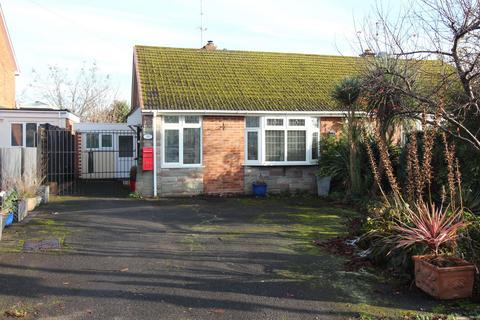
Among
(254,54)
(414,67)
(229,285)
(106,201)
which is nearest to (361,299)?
(229,285)

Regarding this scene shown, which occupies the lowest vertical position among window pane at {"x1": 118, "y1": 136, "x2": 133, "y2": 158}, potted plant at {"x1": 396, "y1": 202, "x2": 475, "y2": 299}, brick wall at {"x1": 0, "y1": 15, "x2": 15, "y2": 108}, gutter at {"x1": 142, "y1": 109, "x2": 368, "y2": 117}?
potted plant at {"x1": 396, "y1": 202, "x2": 475, "y2": 299}

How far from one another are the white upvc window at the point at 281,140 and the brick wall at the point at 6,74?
51.8 feet

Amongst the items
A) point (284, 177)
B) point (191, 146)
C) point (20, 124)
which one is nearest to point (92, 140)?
point (20, 124)

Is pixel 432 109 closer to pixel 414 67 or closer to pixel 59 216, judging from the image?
pixel 414 67

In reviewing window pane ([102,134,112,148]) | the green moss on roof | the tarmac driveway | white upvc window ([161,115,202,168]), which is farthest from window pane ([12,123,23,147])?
the tarmac driveway

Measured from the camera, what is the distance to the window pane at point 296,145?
52.4ft

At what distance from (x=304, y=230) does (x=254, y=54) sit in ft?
39.1

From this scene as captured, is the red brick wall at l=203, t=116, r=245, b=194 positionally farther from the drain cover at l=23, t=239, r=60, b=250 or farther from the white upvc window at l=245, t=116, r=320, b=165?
the drain cover at l=23, t=239, r=60, b=250

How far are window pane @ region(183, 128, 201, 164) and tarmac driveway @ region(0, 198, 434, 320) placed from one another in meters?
4.46

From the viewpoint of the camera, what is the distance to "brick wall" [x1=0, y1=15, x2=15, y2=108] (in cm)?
Answer: 2528

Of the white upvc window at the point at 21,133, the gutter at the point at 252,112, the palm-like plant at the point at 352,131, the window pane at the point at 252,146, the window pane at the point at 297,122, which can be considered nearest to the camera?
the palm-like plant at the point at 352,131

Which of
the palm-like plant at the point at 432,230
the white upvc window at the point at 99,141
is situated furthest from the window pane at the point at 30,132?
the palm-like plant at the point at 432,230

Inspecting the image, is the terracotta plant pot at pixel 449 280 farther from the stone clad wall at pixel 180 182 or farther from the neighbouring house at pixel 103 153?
the neighbouring house at pixel 103 153

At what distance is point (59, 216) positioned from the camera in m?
10.9
